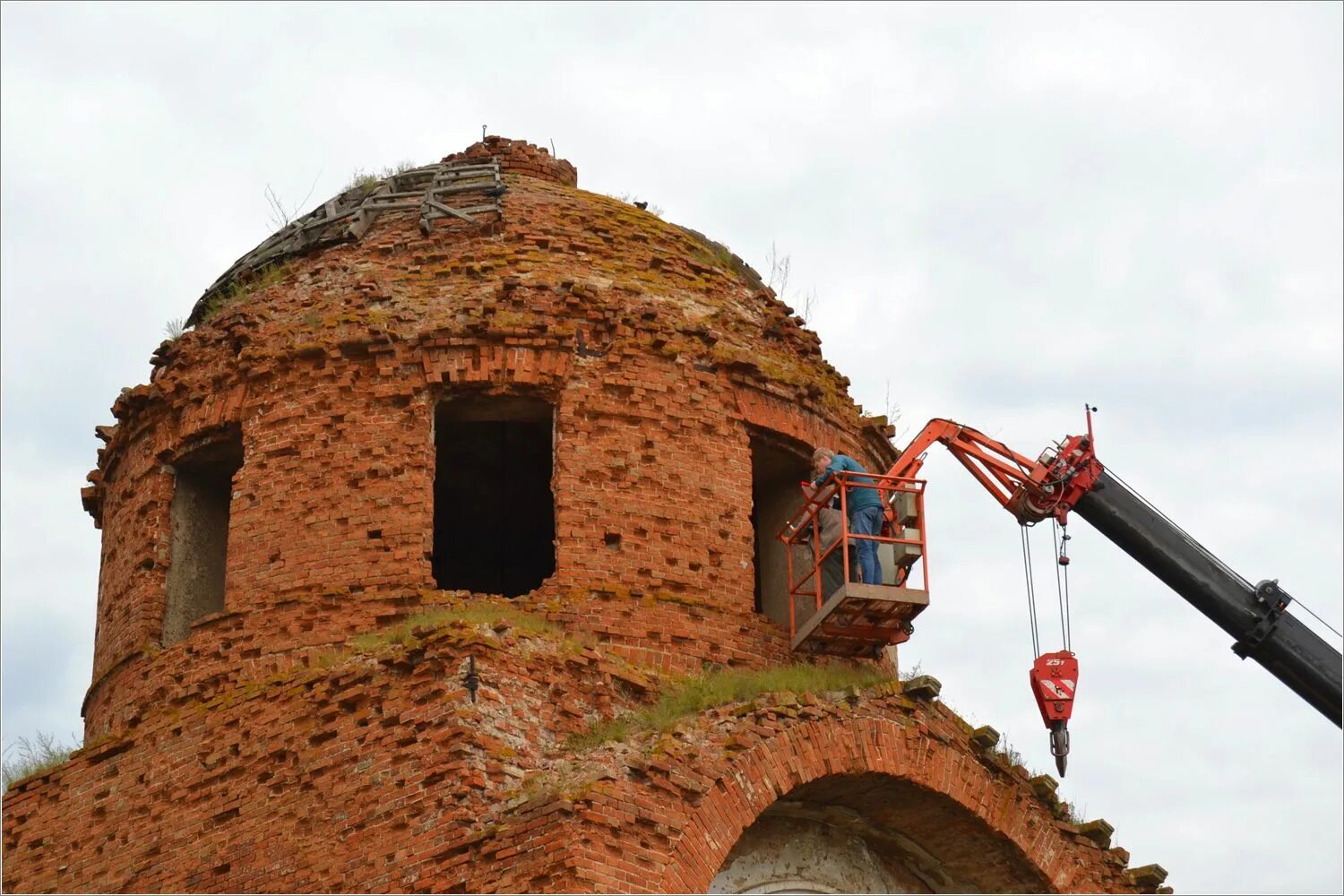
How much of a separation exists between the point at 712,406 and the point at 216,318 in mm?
4097

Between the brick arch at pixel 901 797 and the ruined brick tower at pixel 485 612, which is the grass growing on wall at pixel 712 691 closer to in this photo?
the ruined brick tower at pixel 485 612

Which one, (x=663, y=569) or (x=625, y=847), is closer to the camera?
(x=625, y=847)

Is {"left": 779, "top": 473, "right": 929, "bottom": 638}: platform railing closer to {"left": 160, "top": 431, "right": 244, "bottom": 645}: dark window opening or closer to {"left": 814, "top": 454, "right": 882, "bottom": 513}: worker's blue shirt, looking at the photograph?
{"left": 814, "top": 454, "right": 882, "bottom": 513}: worker's blue shirt

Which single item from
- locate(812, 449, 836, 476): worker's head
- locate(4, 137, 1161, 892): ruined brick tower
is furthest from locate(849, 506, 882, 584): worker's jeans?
locate(4, 137, 1161, 892): ruined brick tower

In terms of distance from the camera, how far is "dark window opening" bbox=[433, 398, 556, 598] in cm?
1972

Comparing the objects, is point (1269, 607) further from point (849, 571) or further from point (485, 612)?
point (485, 612)

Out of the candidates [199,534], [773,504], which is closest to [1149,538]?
[773,504]

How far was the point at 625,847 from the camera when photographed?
13.4 metres

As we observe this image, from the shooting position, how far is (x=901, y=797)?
15.4m

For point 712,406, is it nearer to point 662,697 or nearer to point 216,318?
point 662,697

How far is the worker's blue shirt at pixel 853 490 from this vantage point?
55.8 ft

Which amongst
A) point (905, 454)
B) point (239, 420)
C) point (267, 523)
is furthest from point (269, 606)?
point (905, 454)

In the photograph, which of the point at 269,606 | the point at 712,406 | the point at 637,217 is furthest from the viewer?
the point at 637,217

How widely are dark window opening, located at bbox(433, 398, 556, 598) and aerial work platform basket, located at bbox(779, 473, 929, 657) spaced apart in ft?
8.71
